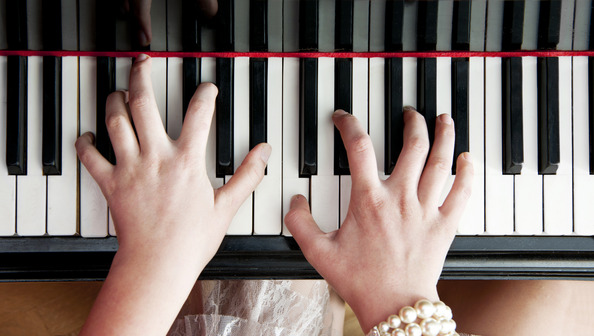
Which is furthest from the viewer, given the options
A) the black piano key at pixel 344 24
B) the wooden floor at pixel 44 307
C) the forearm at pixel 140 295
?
the wooden floor at pixel 44 307

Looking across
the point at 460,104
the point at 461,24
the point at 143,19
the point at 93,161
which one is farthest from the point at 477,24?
the point at 93,161

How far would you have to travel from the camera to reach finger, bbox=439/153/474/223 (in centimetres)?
80

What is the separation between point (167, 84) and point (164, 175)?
173 millimetres

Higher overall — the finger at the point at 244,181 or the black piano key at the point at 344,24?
the black piano key at the point at 344,24

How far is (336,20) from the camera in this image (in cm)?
81

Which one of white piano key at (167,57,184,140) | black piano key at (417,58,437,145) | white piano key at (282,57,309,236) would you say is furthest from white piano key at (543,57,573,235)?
white piano key at (167,57,184,140)

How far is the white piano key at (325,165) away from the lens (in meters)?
0.84

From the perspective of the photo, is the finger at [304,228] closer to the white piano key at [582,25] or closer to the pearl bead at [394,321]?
the pearl bead at [394,321]

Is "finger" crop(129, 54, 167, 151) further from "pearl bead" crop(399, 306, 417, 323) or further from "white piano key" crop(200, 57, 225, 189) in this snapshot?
"pearl bead" crop(399, 306, 417, 323)

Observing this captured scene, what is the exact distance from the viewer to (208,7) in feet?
2.60

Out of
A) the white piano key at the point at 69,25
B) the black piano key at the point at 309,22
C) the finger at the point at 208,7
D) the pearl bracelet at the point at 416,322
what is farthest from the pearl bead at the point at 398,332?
the white piano key at the point at 69,25

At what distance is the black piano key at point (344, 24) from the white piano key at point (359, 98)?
0.13 ft

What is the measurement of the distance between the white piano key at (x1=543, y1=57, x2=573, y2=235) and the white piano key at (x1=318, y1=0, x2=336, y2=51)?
414 millimetres

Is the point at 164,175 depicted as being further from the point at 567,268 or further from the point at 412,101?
the point at 567,268
